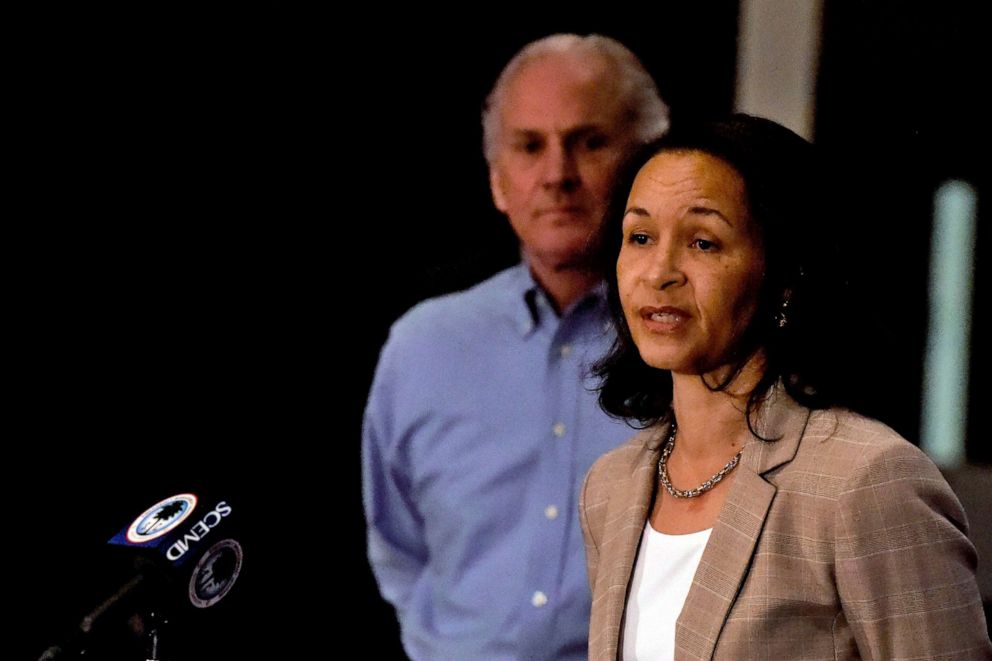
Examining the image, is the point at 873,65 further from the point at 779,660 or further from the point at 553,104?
the point at 779,660

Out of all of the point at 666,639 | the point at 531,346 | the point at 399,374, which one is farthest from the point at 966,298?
the point at 666,639

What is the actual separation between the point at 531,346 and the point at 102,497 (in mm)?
946

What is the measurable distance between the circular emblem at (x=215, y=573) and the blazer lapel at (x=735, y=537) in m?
0.58

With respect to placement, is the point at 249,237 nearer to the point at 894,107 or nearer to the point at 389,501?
the point at 389,501

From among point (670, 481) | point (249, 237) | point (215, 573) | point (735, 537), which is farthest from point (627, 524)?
point (249, 237)

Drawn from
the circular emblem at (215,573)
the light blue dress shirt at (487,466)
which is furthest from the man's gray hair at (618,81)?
the circular emblem at (215,573)

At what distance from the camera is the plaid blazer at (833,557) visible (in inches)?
50.6


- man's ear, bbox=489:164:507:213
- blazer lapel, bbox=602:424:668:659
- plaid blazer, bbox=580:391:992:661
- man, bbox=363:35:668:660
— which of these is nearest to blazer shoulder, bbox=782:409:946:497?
plaid blazer, bbox=580:391:992:661

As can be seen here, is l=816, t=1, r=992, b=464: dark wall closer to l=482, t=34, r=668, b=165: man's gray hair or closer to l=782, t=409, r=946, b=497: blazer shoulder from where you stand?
l=482, t=34, r=668, b=165: man's gray hair

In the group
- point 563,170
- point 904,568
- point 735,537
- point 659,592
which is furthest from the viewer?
point 563,170

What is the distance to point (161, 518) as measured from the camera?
1.44m

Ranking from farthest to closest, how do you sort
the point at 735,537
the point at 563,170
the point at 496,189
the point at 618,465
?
the point at 496,189 → the point at 563,170 → the point at 618,465 → the point at 735,537

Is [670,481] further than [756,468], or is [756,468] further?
[670,481]

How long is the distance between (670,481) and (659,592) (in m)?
0.17
